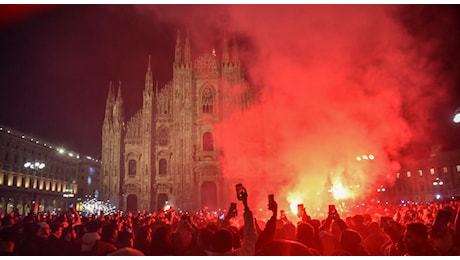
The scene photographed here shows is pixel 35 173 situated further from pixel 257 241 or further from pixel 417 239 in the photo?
pixel 417 239

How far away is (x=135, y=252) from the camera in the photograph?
4.13 m

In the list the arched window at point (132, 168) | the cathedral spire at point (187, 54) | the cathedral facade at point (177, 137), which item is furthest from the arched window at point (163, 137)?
the cathedral spire at point (187, 54)

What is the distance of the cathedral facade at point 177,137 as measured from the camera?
4016cm

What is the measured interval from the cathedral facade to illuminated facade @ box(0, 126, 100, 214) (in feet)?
26.7

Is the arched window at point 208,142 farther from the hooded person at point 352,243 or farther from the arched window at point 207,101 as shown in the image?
the hooded person at point 352,243

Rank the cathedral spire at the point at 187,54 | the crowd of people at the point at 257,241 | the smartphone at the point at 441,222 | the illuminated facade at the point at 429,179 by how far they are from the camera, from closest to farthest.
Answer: the crowd of people at the point at 257,241 → the smartphone at the point at 441,222 → the cathedral spire at the point at 187,54 → the illuminated facade at the point at 429,179

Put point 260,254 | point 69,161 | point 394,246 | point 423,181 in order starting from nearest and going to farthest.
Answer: point 260,254, point 394,246, point 423,181, point 69,161

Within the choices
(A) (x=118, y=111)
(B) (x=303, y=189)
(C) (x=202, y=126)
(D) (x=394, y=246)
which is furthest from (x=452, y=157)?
(D) (x=394, y=246)

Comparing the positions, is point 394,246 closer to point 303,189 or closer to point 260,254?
point 260,254

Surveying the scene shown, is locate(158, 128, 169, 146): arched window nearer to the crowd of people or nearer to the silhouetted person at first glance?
the crowd of people

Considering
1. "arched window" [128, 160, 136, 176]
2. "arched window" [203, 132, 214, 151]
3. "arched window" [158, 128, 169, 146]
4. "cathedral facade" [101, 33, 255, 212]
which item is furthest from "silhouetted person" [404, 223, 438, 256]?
"arched window" [128, 160, 136, 176]

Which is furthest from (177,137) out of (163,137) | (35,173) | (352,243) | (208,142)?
(352,243)

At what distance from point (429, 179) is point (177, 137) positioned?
40008mm

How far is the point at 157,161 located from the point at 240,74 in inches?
583
